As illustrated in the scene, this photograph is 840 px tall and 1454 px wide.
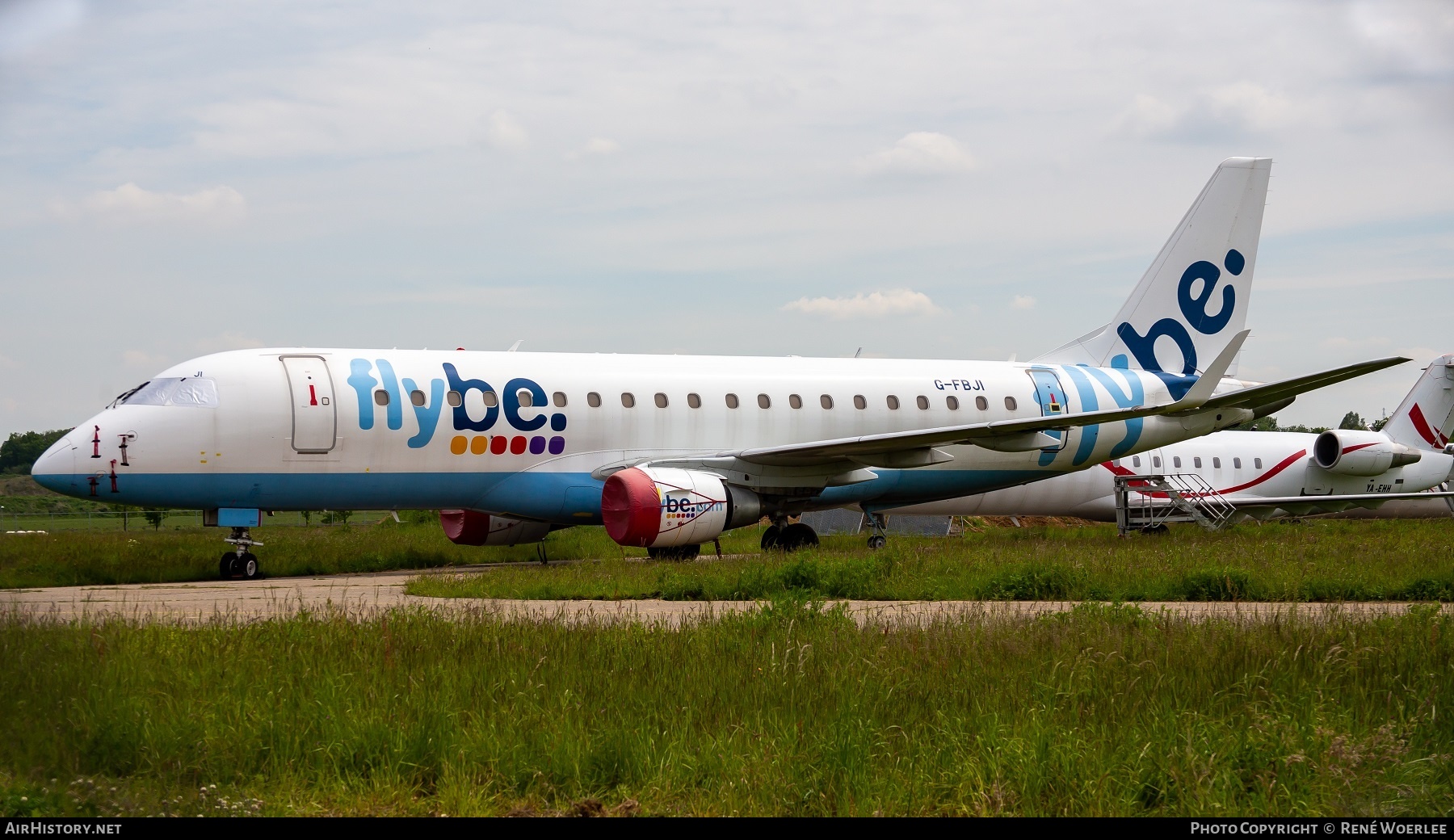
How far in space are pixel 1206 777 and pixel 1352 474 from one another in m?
31.8

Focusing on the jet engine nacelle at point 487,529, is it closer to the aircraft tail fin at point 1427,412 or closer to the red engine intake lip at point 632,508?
the red engine intake lip at point 632,508

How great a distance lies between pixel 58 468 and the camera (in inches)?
739

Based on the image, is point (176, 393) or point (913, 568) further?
point (176, 393)

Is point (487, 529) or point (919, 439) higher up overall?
point (919, 439)

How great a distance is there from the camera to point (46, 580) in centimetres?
1789

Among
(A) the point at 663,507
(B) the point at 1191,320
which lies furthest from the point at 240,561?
(B) the point at 1191,320

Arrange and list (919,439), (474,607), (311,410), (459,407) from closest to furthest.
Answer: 1. (474,607)
2. (311,410)
3. (459,407)
4. (919,439)

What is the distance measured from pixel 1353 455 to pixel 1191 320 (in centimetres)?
938

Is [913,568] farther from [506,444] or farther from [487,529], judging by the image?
[487,529]

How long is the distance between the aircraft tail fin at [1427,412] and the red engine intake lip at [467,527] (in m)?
26.7

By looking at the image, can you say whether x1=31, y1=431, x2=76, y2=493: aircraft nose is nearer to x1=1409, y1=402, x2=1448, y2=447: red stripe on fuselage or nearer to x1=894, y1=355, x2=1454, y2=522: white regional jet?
x1=894, y1=355, x2=1454, y2=522: white regional jet

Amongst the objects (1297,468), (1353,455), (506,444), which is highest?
(506,444)

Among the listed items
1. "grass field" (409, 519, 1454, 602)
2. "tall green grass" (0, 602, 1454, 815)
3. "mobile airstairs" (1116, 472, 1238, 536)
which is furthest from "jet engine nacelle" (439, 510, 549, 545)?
"tall green grass" (0, 602, 1454, 815)

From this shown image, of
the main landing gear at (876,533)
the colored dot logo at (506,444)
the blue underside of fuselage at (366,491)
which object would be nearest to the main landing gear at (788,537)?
the blue underside of fuselage at (366,491)
